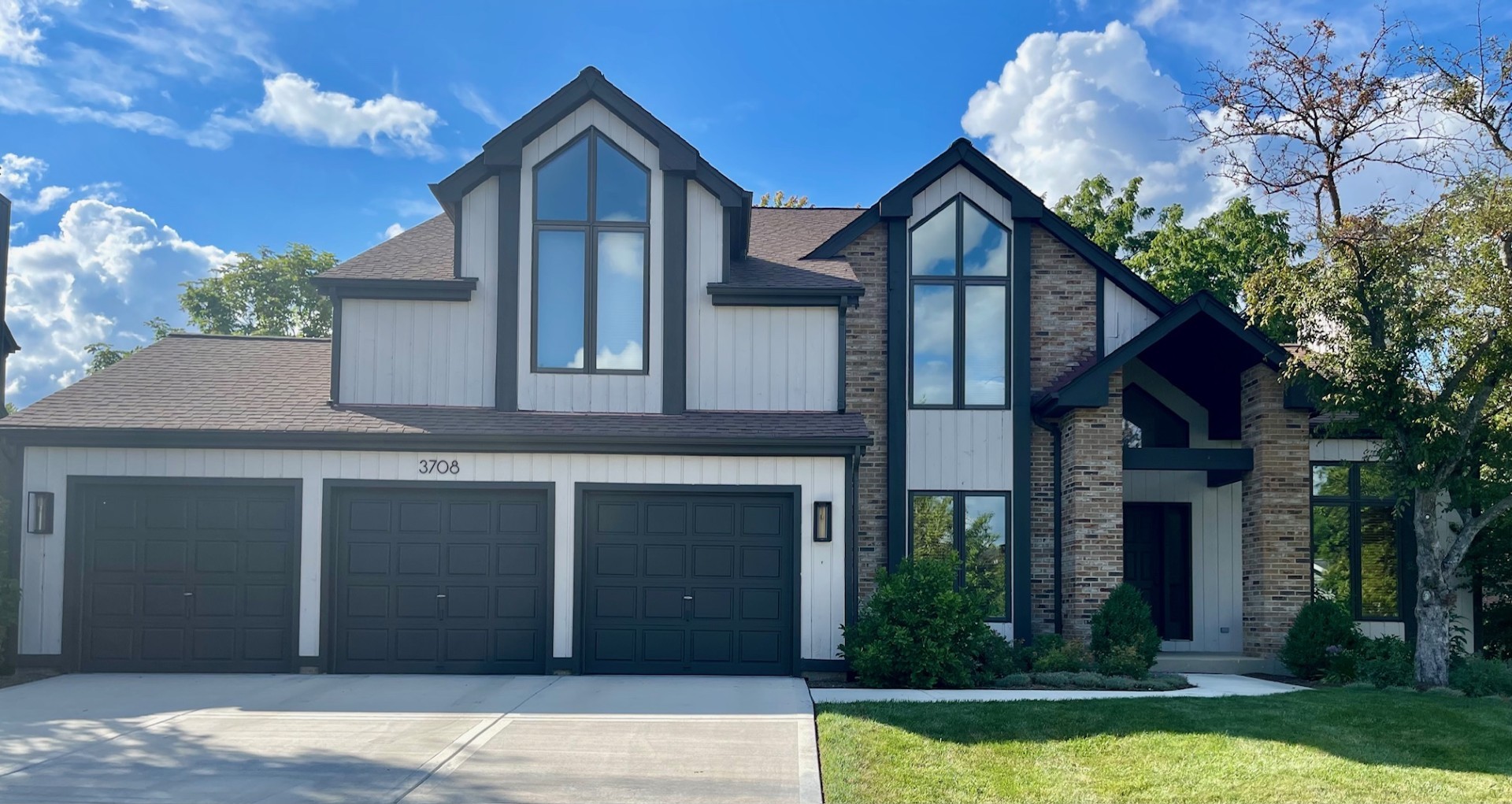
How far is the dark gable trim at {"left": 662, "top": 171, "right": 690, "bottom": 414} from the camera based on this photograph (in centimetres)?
1466

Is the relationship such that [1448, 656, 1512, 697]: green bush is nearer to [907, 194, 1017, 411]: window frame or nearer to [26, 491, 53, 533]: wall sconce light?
[907, 194, 1017, 411]: window frame

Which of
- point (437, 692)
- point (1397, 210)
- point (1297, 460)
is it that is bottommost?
point (437, 692)

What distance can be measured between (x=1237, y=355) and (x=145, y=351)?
15622 mm

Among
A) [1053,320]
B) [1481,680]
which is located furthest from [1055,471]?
[1481,680]

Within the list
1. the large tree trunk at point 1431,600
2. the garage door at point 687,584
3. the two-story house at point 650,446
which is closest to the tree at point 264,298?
the two-story house at point 650,446

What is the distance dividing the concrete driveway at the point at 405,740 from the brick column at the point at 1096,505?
471 cm

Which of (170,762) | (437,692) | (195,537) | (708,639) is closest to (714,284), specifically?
(708,639)

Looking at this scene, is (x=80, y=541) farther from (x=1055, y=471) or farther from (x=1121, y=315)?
(x=1121, y=315)

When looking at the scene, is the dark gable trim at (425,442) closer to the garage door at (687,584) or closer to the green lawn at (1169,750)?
the garage door at (687,584)

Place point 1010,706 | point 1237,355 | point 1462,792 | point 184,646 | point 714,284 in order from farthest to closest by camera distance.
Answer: point 1237,355 → point 714,284 → point 184,646 → point 1010,706 → point 1462,792

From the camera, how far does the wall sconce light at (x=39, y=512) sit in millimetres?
13438

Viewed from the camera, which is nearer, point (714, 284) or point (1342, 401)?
point (1342, 401)

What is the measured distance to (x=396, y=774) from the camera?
861cm

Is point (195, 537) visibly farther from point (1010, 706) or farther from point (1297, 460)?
point (1297, 460)
